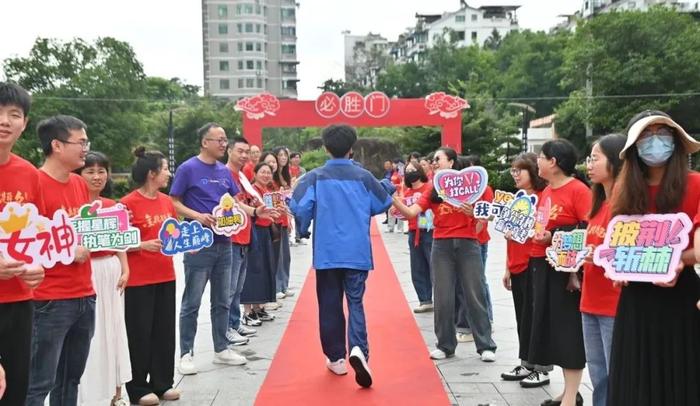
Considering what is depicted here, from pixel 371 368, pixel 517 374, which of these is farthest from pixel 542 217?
pixel 371 368

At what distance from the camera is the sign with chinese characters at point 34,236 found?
269 cm

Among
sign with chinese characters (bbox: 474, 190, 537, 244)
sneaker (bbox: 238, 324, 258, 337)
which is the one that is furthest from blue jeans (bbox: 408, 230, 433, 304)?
sign with chinese characters (bbox: 474, 190, 537, 244)

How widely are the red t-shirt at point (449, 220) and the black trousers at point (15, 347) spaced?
344 centimetres

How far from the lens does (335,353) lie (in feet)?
16.9

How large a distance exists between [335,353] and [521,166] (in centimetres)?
188

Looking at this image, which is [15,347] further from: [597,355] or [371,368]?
[371,368]

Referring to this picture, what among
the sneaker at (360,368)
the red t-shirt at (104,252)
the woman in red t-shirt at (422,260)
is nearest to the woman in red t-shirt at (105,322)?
the red t-shirt at (104,252)

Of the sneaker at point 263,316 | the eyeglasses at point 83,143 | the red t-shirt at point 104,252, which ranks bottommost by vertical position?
the sneaker at point 263,316

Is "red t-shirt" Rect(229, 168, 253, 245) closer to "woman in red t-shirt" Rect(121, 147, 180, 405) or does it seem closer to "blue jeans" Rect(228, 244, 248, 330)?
"blue jeans" Rect(228, 244, 248, 330)

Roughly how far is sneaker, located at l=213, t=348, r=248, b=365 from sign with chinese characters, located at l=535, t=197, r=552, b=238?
8.21 feet

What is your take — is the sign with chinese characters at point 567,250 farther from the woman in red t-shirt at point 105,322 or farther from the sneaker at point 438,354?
the woman in red t-shirt at point 105,322

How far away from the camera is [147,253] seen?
14.3 feet

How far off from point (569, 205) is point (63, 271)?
276 centimetres

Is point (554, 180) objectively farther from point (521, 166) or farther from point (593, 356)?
point (593, 356)
